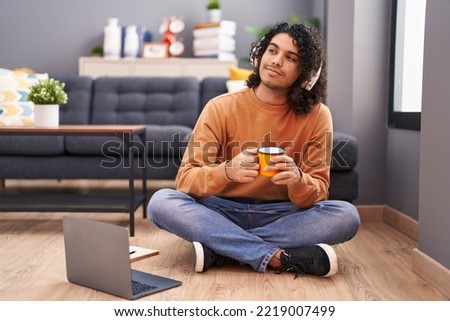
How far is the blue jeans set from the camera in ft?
6.73

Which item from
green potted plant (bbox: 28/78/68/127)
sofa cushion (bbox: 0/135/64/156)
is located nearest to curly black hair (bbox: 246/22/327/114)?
green potted plant (bbox: 28/78/68/127)

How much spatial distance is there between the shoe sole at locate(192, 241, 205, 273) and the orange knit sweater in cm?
20

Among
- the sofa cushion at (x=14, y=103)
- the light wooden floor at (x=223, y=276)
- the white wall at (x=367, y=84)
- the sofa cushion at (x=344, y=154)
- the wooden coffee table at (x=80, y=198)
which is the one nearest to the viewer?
the light wooden floor at (x=223, y=276)

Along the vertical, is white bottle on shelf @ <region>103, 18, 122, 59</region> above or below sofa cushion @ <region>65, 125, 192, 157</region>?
above

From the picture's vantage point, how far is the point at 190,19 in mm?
5727

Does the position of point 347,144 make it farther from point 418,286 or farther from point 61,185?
point 61,185

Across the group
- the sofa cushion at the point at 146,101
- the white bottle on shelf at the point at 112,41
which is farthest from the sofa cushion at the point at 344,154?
the white bottle on shelf at the point at 112,41

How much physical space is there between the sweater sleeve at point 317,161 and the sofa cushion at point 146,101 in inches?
76.2

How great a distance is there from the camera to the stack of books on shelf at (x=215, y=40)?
17.5ft

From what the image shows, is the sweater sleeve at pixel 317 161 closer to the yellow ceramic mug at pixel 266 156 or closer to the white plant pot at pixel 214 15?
the yellow ceramic mug at pixel 266 156

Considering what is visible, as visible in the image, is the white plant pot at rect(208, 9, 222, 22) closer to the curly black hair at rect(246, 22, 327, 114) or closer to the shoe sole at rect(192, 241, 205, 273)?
the curly black hair at rect(246, 22, 327, 114)

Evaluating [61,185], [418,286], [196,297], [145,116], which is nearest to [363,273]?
[418,286]

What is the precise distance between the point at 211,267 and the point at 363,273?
0.55 metres

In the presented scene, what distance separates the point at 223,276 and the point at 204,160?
0.42 metres
